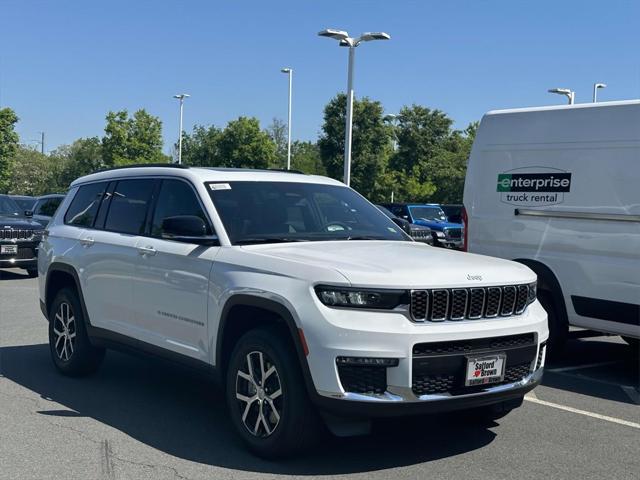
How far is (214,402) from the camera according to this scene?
6.32 m

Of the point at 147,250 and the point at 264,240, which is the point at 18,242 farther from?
the point at 264,240

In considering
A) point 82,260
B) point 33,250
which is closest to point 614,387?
point 82,260

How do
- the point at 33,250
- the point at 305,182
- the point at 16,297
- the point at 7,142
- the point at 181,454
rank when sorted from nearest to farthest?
the point at 181,454 → the point at 305,182 → the point at 16,297 → the point at 33,250 → the point at 7,142

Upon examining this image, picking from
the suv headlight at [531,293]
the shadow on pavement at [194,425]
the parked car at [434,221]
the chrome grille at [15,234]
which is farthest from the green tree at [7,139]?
the suv headlight at [531,293]

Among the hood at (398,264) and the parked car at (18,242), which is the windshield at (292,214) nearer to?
Answer: the hood at (398,264)

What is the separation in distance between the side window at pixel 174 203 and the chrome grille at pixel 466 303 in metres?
1.90

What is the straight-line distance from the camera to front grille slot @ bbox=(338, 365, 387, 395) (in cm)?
432

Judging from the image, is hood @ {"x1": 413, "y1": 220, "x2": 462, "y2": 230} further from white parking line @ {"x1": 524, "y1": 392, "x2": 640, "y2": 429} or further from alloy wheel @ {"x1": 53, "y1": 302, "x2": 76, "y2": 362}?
alloy wheel @ {"x1": 53, "y1": 302, "x2": 76, "y2": 362}

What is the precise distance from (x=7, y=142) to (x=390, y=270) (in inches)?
1929

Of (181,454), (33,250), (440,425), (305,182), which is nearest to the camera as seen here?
(181,454)

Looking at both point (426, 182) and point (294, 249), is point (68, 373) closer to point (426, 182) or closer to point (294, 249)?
point (294, 249)

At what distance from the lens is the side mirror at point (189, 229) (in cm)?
523

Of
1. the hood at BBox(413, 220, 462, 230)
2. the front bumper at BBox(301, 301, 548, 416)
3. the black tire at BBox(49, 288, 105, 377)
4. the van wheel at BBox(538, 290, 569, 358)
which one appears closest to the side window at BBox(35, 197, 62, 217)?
the hood at BBox(413, 220, 462, 230)

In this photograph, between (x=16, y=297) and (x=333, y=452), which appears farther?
(x=16, y=297)
